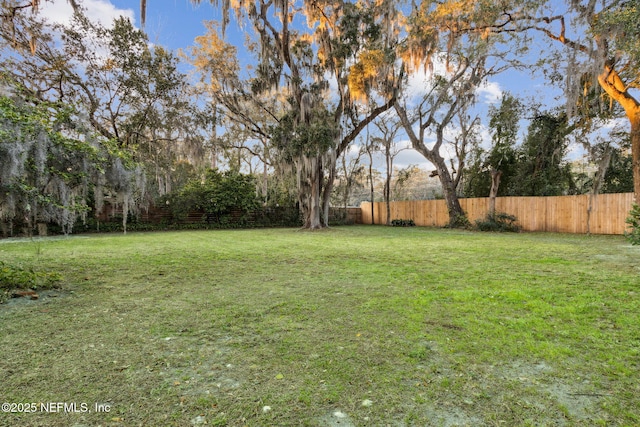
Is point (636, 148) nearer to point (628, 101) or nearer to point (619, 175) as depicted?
point (628, 101)

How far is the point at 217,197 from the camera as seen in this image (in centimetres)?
1473

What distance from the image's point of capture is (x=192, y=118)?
1352 centimetres

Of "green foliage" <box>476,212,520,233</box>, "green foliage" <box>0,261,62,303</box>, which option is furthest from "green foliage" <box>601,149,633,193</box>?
"green foliage" <box>0,261,62,303</box>

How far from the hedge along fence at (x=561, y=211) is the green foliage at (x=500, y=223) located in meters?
0.54

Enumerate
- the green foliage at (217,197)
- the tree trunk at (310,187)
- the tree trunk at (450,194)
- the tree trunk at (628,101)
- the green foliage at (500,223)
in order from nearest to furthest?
the tree trunk at (628,101), the green foliage at (500,223), the tree trunk at (310,187), the tree trunk at (450,194), the green foliage at (217,197)

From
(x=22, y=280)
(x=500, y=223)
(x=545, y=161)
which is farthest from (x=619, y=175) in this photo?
(x=22, y=280)

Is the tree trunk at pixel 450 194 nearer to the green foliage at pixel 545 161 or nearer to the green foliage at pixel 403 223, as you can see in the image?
the green foliage at pixel 545 161

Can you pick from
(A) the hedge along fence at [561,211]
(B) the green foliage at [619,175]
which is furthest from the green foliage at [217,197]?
(B) the green foliage at [619,175]

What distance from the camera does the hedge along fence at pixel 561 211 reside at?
9383mm

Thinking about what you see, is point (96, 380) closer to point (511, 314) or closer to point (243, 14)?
point (511, 314)

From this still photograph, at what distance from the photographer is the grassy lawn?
140 cm

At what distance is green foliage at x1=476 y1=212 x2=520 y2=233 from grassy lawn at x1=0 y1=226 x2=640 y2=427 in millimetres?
8120

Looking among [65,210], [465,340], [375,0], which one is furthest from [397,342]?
[375,0]

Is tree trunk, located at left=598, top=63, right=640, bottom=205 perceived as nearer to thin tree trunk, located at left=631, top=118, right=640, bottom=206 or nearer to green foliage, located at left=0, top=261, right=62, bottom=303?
thin tree trunk, located at left=631, top=118, right=640, bottom=206
